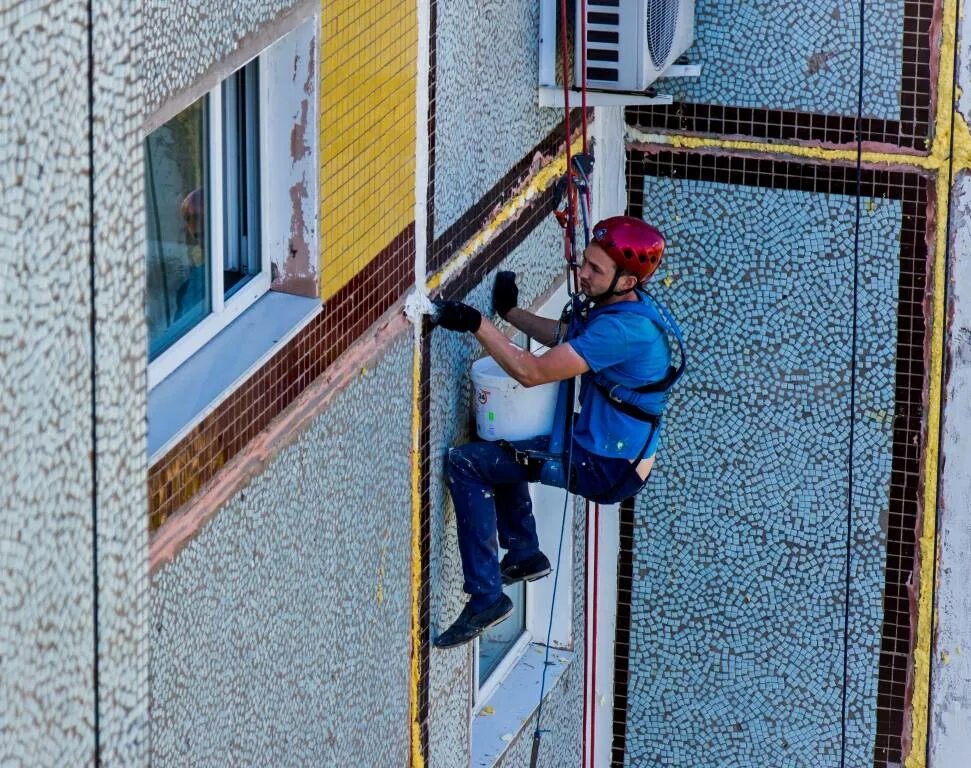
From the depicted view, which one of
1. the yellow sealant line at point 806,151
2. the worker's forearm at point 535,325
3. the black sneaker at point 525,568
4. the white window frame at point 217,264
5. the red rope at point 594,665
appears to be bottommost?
the red rope at point 594,665

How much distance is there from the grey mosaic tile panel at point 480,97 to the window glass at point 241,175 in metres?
1.00

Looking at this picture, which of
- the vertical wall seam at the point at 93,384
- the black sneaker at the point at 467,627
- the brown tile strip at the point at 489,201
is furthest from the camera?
the black sneaker at the point at 467,627

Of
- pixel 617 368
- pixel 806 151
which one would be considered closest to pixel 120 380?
pixel 617 368

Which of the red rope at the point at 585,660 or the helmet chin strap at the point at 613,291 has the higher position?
the helmet chin strap at the point at 613,291

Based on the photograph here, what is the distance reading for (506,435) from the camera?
594 centimetres

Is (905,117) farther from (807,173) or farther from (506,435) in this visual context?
(506,435)

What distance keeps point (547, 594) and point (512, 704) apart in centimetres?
56

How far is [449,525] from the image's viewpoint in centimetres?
609

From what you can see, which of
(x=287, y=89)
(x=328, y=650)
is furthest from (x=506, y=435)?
(x=287, y=89)

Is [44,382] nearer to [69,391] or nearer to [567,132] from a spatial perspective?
[69,391]

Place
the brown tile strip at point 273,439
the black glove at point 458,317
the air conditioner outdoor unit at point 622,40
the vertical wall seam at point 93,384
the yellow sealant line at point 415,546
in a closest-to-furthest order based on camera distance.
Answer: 1. the vertical wall seam at point 93,384
2. the brown tile strip at point 273,439
3. the black glove at point 458,317
4. the yellow sealant line at point 415,546
5. the air conditioner outdoor unit at point 622,40

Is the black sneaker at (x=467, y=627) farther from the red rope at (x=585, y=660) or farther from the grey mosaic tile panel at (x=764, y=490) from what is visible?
the grey mosaic tile panel at (x=764, y=490)

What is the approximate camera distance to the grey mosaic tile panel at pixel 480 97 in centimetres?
552

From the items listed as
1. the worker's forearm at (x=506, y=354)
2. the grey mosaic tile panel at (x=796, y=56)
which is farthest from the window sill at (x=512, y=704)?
the grey mosaic tile panel at (x=796, y=56)
